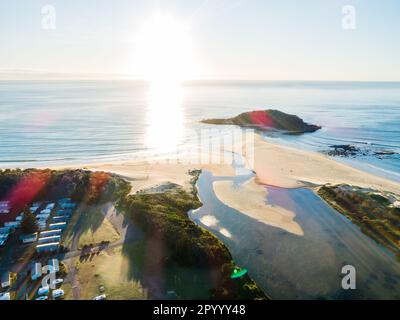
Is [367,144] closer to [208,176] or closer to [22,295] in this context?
[208,176]

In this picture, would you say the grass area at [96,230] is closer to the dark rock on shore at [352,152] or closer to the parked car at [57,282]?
the parked car at [57,282]

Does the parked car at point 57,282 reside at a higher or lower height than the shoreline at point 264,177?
lower

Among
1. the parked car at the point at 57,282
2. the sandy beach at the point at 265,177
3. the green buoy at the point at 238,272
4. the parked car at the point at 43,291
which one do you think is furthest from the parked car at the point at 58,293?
the sandy beach at the point at 265,177

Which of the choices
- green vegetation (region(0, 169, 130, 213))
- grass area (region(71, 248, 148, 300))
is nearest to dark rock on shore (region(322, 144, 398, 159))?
green vegetation (region(0, 169, 130, 213))

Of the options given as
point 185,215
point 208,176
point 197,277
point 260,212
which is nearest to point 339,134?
point 208,176

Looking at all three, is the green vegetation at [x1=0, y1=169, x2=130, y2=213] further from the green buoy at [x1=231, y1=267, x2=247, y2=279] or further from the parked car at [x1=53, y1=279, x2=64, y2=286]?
the green buoy at [x1=231, y1=267, x2=247, y2=279]
